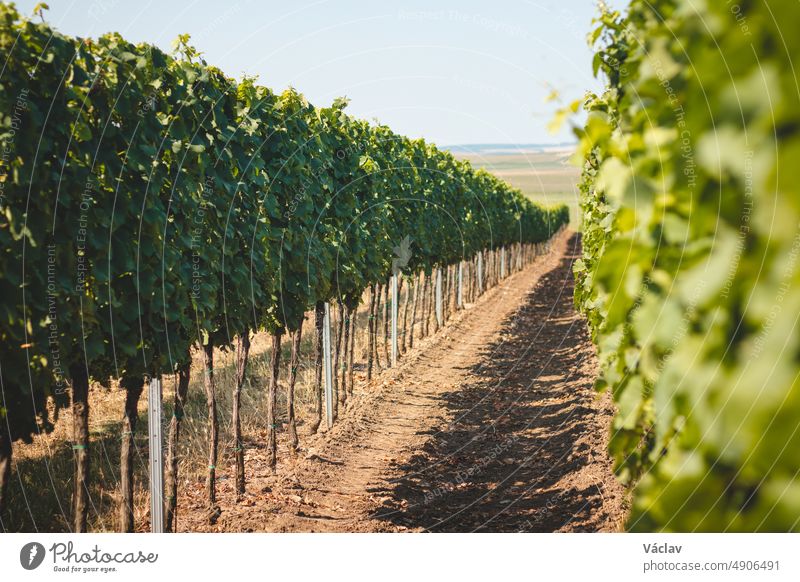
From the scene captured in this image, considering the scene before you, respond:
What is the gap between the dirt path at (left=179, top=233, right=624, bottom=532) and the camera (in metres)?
7.38

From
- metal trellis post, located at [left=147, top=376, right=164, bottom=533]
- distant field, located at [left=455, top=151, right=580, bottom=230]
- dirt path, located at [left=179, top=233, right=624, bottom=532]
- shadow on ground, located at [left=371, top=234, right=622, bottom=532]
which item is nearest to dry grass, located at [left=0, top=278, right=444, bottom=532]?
metal trellis post, located at [left=147, top=376, right=164, bottom=533]

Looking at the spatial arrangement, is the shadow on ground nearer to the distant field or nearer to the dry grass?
the dry grass

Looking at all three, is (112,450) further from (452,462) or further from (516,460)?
(516,460)

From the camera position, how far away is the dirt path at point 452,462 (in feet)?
24.2

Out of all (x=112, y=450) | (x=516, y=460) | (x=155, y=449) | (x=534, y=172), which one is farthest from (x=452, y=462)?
(x=534, y=172)

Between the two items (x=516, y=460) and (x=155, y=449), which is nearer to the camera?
(x=155, y=449)

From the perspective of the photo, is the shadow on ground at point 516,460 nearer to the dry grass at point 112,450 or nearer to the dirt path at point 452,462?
the dirt path at point 452,462

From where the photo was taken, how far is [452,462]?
31.2ft

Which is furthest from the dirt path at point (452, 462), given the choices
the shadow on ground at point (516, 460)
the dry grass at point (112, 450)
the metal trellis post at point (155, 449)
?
the metal trellis post at point (155, 449)

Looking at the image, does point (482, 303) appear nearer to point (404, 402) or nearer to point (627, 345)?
point (404, 402)

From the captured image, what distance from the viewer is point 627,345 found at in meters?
3.35

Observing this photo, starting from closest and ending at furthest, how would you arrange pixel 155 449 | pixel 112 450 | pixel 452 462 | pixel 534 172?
pixel 155 449, pixel 452 462, pixel 112 450, pixel 534 172

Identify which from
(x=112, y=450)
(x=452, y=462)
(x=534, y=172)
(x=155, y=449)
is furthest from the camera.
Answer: (x=534, y=172)

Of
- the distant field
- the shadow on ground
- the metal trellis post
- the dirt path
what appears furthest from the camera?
the distant field
